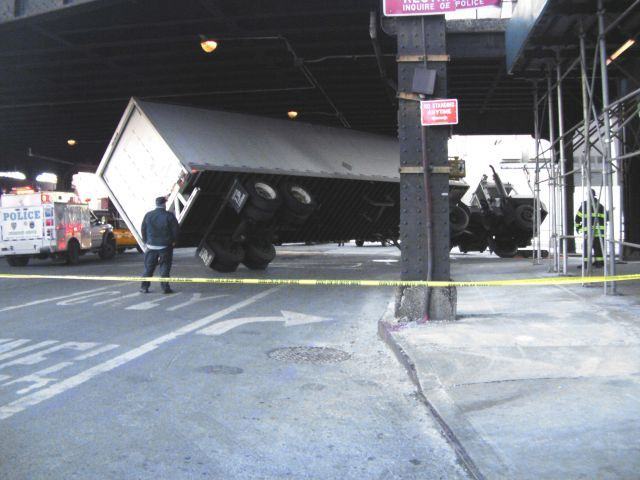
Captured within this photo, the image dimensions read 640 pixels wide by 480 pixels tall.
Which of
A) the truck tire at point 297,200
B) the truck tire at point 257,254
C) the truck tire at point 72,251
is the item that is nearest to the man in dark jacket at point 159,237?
the truck tire at point 297,200

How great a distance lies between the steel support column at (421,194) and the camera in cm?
772

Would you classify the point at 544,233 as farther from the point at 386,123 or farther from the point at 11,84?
the point at 11,84

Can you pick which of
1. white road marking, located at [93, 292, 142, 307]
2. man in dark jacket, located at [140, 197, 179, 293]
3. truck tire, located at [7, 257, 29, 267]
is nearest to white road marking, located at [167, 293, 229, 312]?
man in dark jacket, located at [140, 197, 179, 293]

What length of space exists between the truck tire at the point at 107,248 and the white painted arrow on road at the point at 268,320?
49.3 feet

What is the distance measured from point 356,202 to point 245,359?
11988mm

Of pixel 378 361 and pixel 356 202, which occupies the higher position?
pixel 356 202

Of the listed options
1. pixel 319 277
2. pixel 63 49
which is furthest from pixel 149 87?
pixel 319 277

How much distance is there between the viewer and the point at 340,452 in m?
3.94

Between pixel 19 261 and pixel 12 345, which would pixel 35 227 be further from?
pixel 12 345

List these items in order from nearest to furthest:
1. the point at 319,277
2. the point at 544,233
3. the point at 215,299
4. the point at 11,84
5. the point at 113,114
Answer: the point at 215,299
the point at 319,277
the point at 11,84
the point at 113,114
the point at 544,233

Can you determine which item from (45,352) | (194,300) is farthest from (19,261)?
(45,352)

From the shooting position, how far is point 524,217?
19.6m

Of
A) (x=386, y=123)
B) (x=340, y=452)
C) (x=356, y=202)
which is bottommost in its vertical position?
(x=340, y=452)

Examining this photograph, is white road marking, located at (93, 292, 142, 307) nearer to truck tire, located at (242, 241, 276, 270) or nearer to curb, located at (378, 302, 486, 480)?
truck tire, located at (242, 241, 276, 270)
